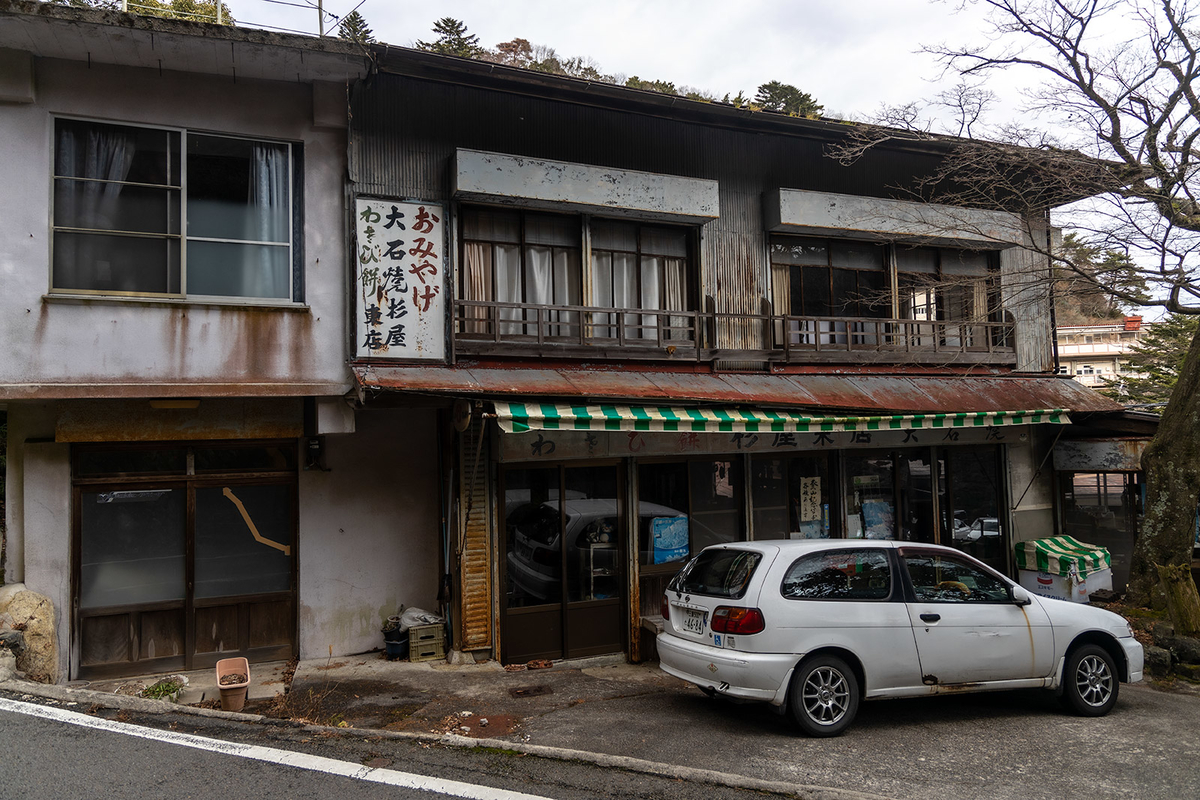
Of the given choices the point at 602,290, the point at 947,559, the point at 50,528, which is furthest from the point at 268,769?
the point at 602,290

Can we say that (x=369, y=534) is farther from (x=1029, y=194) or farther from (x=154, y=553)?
(x=1029, y=194)

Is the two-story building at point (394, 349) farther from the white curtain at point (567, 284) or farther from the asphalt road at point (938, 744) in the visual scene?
the asphalt road at point (938, 744)

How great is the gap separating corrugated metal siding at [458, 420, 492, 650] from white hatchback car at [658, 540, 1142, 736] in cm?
270

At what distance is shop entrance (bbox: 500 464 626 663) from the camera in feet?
31.0

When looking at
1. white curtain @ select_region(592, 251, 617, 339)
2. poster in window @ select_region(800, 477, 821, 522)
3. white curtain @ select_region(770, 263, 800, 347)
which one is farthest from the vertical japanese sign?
poster in window @ select_region(800, 477, 821, 522)

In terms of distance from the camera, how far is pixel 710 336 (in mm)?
10977

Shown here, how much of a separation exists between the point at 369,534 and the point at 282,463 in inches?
55.3

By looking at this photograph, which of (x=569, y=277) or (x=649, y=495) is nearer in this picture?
(x=649, y=495)

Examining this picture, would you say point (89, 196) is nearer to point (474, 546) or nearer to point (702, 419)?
point (474, 546)

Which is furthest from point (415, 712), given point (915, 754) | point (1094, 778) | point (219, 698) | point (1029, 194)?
point (1029, 194)

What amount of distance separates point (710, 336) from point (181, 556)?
24.6ft

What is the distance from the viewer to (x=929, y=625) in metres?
6.74

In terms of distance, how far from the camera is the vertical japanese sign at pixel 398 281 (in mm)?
8914

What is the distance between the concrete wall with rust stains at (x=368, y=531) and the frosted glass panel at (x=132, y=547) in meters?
1.45
